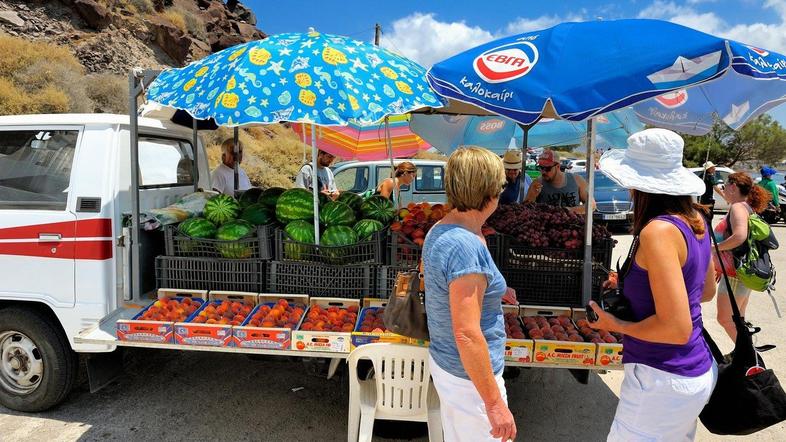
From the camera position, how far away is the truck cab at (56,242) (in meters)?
3.57

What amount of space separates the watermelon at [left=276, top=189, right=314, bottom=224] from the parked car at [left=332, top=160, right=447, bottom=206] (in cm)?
598

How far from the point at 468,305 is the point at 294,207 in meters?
A: 2.52

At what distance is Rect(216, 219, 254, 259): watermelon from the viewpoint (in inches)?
148

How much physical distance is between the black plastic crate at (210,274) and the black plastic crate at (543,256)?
1.89 metres

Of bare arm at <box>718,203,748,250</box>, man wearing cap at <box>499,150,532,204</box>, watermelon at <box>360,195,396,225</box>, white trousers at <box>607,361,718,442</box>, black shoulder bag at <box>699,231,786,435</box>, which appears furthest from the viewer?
man wearing cap at <box>499,150,532,204</box>

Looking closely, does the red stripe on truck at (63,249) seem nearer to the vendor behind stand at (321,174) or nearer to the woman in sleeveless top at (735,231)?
the vendor behind stand at (321,174)

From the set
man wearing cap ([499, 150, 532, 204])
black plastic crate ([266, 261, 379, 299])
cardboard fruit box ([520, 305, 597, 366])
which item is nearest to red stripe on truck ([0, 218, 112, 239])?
black plastic crate ([266, 261, 379, 299])

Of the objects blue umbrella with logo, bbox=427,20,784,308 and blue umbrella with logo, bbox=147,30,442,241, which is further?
blue umbrella with logo, bbox=147,30,442,241

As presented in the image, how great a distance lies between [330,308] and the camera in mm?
3607

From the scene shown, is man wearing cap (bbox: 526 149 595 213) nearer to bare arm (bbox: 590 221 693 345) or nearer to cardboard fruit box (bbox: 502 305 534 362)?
cardboard fruit box (bbox: 502 305 534 362)

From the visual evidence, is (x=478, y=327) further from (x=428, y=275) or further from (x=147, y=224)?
(x=147, y=224)

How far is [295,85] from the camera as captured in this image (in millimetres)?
3123

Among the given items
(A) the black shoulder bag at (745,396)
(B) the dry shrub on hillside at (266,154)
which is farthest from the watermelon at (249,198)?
(B) the dry shrub on hillside at (266,154)

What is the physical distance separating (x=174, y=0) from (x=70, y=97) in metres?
20.7
